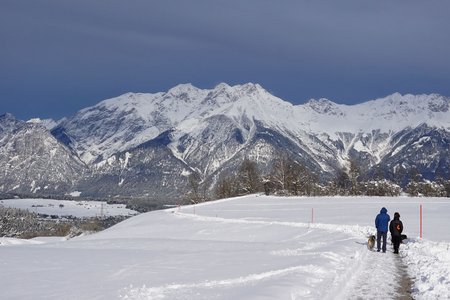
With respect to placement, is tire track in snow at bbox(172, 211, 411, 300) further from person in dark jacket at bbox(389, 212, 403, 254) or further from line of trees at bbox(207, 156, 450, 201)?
line of trees at bbox(207, 156, 450, 201)

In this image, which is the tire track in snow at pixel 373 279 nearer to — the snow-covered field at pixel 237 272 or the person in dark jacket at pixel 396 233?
the snow-covered field at pixel 237 272

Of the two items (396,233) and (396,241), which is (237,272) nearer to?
(396,241)

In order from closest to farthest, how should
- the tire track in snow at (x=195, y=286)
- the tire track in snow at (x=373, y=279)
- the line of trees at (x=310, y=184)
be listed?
the tire track in snow at (x=195, y=286), the tire track in snow at (x=373, y=279), the line of trees at (x=310, y=184)

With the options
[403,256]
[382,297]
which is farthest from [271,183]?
[382,297]

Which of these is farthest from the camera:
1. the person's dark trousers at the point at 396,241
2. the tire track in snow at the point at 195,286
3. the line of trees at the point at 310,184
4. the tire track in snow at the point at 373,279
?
the line of trees at the point at 310,184

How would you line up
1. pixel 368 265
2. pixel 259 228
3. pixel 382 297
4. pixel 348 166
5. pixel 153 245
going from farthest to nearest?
pixel 348 166
pixel 259 228
pixel 153 245
pixel 368 265
pixel 382 297

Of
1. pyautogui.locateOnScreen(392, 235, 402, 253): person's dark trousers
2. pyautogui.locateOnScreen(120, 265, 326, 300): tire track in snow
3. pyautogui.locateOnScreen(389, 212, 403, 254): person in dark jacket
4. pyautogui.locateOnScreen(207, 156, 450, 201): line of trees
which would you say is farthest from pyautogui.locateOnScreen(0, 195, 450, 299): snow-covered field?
pyautogui.locateOnScreen(207, 156, 450, 201): line of trees

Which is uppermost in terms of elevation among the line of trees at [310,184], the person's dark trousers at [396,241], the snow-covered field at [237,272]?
the line of trees at [310,184]

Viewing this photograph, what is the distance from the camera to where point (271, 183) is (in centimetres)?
11081

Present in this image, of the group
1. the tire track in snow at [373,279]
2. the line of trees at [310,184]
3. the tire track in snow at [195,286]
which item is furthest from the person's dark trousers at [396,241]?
the line of trees at [310,184]

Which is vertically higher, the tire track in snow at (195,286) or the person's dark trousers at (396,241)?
the person's dark trousers at (396,241)

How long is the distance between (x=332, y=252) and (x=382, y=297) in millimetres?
8888

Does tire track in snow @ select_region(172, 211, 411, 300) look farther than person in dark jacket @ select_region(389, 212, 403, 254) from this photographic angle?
No

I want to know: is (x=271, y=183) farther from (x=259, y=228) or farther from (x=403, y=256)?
(x=403, y=256)
